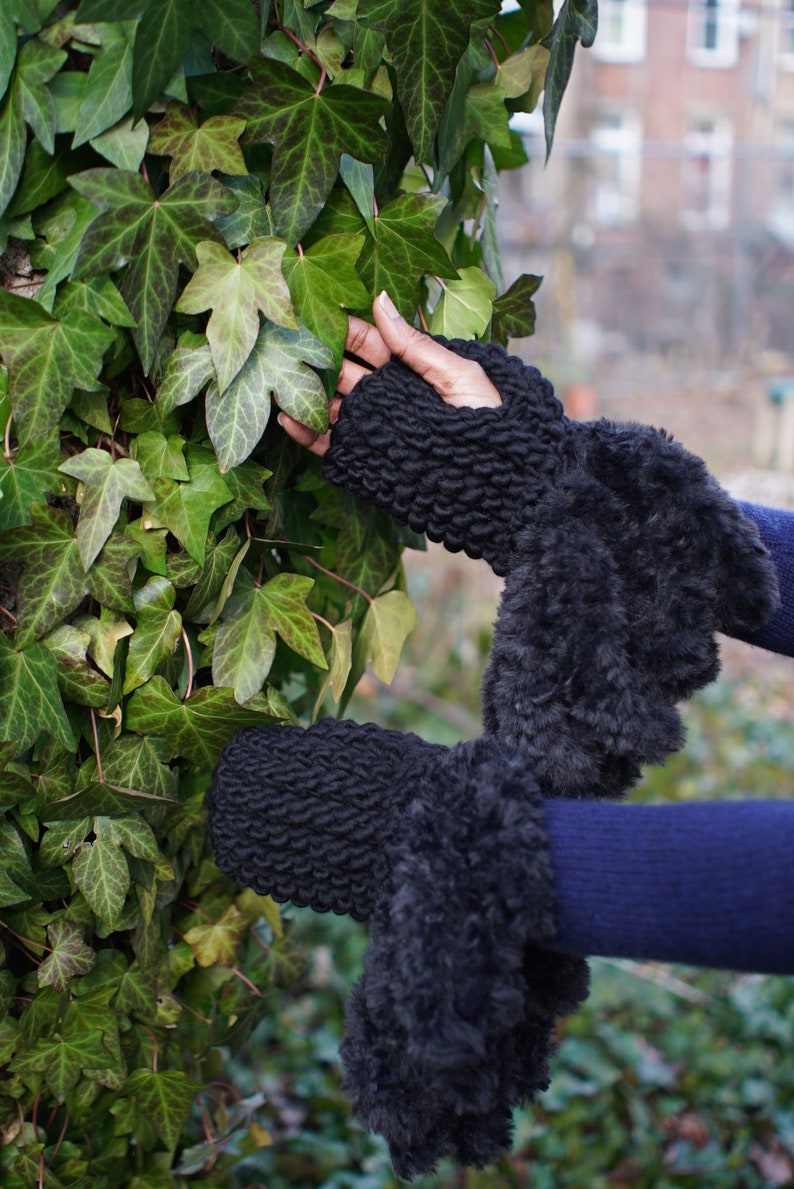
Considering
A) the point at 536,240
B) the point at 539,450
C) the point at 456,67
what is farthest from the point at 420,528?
the point at 536,240

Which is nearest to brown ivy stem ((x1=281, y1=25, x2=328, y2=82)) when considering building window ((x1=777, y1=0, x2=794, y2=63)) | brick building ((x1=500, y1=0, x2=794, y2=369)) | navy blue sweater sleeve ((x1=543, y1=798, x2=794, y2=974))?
navy blue sweater sleeve ((x1=543, y1=798, x2=794, y2=974))

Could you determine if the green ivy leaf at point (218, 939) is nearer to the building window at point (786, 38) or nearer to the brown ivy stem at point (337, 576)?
the brown ivy stem at point (337, 576)

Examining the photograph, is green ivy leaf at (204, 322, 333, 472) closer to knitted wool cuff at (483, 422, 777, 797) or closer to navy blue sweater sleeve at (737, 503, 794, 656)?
knitted wool cuff at (483, 422, 777, 797)

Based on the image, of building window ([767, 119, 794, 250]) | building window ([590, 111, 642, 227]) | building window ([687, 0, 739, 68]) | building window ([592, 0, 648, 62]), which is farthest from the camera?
building window ([687, 0, 739, 68])

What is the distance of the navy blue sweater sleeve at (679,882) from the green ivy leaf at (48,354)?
20.4 inches

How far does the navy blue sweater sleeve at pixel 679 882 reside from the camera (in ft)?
2.32

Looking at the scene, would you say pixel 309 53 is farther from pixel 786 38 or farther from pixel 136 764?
pixel 786 38

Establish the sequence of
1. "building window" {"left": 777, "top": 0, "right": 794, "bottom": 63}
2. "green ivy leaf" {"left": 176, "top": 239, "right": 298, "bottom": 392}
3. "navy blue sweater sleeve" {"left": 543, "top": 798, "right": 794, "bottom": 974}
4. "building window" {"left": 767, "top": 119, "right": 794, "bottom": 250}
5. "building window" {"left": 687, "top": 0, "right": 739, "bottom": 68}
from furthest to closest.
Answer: "building window" {"left": 687, "top": 0, "right": 739, "bottom": 68} → "building window" {"left": 777, "top": 0, "right": 794, "bottom": 63} → "building window" {"left": 767, "top": 119, "right": 794, "bottom": 250} → "green ivy leaf" {"left": 176, "top": 239, "right": 298, "bottom": 392} → "navy blue sweater sleeve" {"left": 543, "top": 798, "right": 794, "bottom": 974}

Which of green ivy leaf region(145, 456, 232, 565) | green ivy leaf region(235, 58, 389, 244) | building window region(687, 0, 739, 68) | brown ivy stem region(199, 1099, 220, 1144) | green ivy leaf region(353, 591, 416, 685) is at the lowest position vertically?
building window region(687, 0, 739, 68)

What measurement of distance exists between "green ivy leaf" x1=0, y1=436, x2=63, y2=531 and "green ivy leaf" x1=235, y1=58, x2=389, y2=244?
28 centimetres

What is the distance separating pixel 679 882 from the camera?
2.39 ft

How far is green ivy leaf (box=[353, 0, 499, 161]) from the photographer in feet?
2.60

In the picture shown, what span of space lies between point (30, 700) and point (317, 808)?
26 centimetres

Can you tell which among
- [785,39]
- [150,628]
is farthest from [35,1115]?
[785,39]
